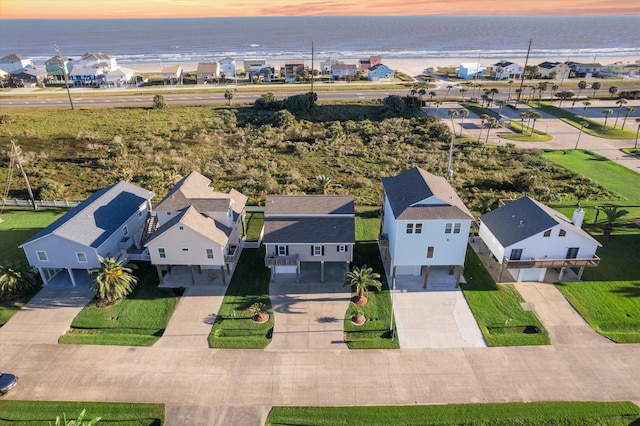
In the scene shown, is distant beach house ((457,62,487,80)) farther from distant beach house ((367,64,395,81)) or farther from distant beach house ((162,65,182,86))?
distant beach house ((162,65,182,86))

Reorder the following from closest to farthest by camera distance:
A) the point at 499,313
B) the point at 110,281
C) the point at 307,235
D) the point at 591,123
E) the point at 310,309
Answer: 1. the point at 499,313
2. the point at 110,281
3. the point at 310,309
4. the point at 307,235
5. the point at 591,123

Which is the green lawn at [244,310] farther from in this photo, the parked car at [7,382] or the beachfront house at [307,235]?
the parked car at [7,382]

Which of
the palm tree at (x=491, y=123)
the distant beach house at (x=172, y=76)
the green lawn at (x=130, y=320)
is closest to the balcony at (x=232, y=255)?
the green lawn at (x=130, y=320)

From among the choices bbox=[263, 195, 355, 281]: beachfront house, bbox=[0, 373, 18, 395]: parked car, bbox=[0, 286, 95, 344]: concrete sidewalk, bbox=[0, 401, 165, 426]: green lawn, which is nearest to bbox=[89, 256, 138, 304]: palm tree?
bbox=[0, 286, 95, 344]: concrete sidewalk

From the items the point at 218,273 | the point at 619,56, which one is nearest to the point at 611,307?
the point at 218,273

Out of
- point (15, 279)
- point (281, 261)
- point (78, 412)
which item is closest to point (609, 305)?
point (281, 261)

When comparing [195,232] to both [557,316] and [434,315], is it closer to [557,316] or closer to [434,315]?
[434,315]

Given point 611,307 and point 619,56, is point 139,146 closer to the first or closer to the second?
point 611,307
